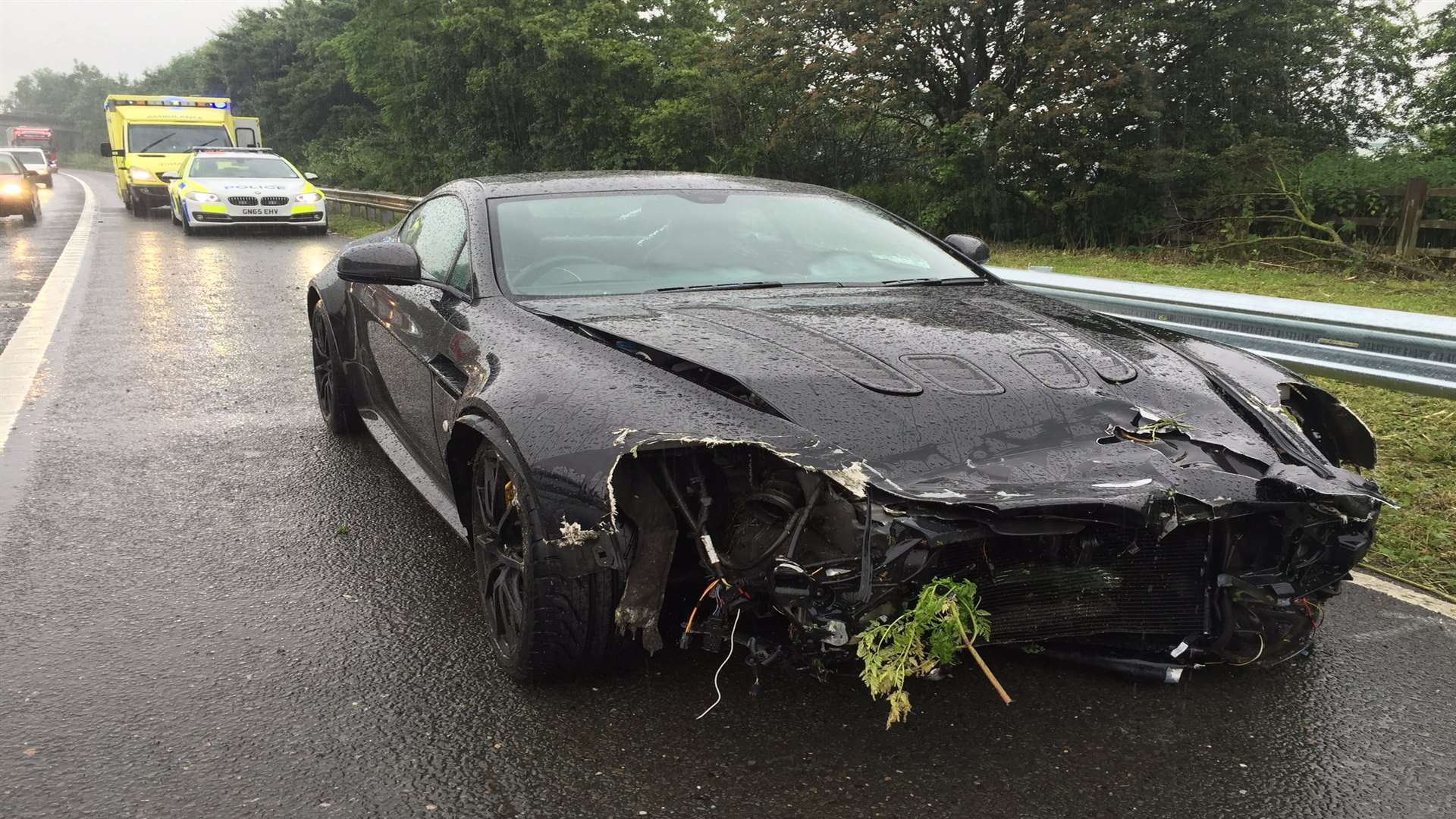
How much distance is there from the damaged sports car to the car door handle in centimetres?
2

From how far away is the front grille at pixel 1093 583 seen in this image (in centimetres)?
260

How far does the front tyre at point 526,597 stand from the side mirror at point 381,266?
95 cm

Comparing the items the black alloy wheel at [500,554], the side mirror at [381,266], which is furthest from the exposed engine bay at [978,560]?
the side mirror at [381,266]

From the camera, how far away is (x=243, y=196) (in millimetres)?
19328

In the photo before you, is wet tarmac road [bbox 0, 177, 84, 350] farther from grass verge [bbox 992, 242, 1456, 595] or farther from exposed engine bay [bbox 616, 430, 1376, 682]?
grass verge [bbox 992, 242, 1456, 595]

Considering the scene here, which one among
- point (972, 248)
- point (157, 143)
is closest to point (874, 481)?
point (972, 248)

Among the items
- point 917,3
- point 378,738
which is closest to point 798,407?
point 378,738

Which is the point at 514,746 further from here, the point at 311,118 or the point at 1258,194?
the point at 311,118

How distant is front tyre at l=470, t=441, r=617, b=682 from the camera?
2799 millimetres

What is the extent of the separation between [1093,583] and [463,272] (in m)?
2.41

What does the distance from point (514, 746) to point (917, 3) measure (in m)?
16.5

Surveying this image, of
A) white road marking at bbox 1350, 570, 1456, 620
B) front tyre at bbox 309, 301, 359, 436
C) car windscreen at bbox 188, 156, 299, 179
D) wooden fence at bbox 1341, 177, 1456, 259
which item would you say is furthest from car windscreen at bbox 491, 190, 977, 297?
car windscreen at bbox 188, 156, 299, 179

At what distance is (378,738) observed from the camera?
2.79 metres

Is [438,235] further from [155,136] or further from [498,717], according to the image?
[155,136]
